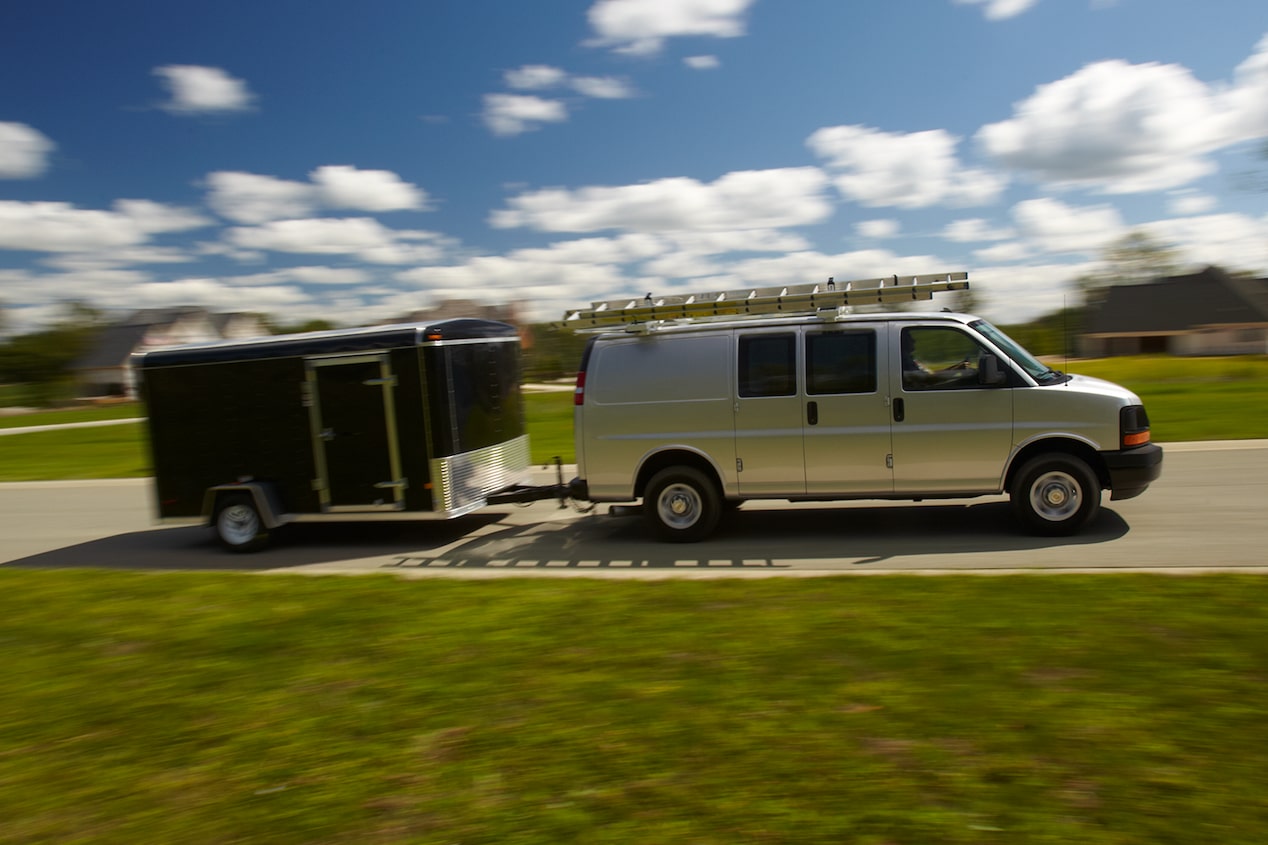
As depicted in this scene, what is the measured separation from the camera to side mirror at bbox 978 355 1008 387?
8.11 meters

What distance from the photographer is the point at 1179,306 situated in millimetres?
54062

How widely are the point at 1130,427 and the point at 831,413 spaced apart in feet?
8.70

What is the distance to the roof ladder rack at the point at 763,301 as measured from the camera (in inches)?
326

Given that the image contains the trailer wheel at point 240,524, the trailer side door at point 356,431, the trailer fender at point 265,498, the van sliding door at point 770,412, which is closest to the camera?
the van sliding door at point 770,412

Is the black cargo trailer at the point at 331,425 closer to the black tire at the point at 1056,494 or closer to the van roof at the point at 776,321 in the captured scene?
the van roof at the point at 776,321

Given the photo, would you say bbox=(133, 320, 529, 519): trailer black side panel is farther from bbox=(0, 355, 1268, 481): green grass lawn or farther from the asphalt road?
bbox=(0, 355, 1268, 481): green grass lawn

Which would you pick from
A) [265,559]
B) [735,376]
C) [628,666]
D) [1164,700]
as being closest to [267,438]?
[265,559]

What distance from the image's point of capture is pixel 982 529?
8547 millimetres

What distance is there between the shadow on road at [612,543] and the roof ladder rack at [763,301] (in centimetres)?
230

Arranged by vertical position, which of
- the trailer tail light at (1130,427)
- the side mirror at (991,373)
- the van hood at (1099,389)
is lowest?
the trailer tail light at (1130,427)

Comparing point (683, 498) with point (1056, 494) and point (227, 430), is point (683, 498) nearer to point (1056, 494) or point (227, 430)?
point (1056, 494)

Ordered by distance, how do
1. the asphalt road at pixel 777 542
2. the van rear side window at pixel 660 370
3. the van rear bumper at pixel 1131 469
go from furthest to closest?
the van rear side window at pixel 660 370
the van rear bumper at pixel 1131 469
the asphalt road at pixel 777 542

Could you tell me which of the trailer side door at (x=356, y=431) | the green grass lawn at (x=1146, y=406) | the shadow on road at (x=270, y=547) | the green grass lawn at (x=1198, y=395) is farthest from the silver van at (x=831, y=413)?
the green grass lawn at (x=1146, y=406)

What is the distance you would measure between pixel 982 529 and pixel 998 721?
4984 millimetres
